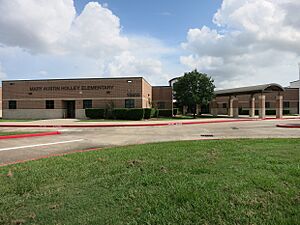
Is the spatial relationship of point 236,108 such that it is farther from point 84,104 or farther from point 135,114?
point 84,104

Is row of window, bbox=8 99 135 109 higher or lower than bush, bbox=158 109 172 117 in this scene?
higher

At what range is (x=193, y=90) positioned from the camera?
123ft

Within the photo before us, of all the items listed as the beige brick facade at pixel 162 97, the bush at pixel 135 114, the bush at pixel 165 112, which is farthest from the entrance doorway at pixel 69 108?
the bush at pixel 165 112

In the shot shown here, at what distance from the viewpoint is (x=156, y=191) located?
3900mm

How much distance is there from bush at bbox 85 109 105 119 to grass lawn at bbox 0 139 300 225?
26573 millimetres

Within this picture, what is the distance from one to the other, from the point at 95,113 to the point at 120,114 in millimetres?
4053

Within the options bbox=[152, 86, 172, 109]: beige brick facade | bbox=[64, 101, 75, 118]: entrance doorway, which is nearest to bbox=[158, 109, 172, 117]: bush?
bbox=[152, 86, 172, 109]: beige brick facade

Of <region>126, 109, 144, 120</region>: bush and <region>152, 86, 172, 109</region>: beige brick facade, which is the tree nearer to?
<region>152, 86, 172, 109</region>: beige brick facade

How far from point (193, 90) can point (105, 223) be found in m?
35.7

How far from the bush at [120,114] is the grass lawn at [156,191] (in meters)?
24.7

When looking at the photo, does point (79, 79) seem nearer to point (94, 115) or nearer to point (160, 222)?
point (94, 115)

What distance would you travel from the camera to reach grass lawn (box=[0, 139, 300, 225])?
10.1 feet

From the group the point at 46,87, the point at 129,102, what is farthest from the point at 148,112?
the point at 46,87

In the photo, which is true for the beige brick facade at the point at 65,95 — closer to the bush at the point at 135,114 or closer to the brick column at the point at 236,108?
the bush at the point at 135,114
